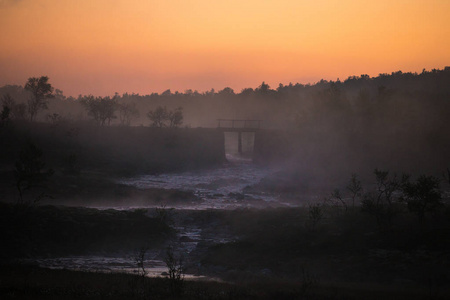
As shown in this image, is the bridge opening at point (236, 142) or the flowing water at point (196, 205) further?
the bridge opening at point (236, 142)

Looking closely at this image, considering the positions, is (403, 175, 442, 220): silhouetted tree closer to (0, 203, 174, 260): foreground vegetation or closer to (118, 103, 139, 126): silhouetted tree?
(0, 203, 174, 260): foreground vegetation

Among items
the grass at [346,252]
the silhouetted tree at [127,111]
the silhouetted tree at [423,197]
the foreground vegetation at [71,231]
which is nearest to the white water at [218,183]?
the foreground vegetation at [71,231]

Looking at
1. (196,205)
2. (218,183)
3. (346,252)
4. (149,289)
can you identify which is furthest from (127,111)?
(149,289)

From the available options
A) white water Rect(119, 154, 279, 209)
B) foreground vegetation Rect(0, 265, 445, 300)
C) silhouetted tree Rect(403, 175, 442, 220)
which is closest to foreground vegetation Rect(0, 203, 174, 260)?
foreground vegetation Rect(0, 265, 445, 300)

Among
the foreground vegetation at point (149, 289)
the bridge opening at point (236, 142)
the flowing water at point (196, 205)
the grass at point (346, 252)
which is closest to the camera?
the foreground vegetation at point (149, 289)

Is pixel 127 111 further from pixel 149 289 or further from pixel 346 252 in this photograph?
pixel 149 289

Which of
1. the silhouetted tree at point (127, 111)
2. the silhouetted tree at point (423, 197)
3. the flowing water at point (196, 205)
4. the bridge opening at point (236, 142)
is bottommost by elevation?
the flowing water at point (196, 205)

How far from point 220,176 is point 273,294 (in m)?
48.4

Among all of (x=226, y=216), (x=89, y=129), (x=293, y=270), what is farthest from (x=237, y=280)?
(x=89, y=129)

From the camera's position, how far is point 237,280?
2495 centimetres

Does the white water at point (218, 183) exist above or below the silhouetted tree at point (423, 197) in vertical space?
below

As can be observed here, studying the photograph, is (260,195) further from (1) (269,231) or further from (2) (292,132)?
(2) (292,132)

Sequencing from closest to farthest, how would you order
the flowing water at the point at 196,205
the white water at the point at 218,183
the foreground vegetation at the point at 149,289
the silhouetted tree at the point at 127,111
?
the foreground vegetation at the point at 149,289 → the flowing water at the point at 196,205 → the white water at the point at 218,183 → the silhouetted tree at the point at 127,111

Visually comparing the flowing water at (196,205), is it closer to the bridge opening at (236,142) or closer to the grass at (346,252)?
the grass at (346,252)
